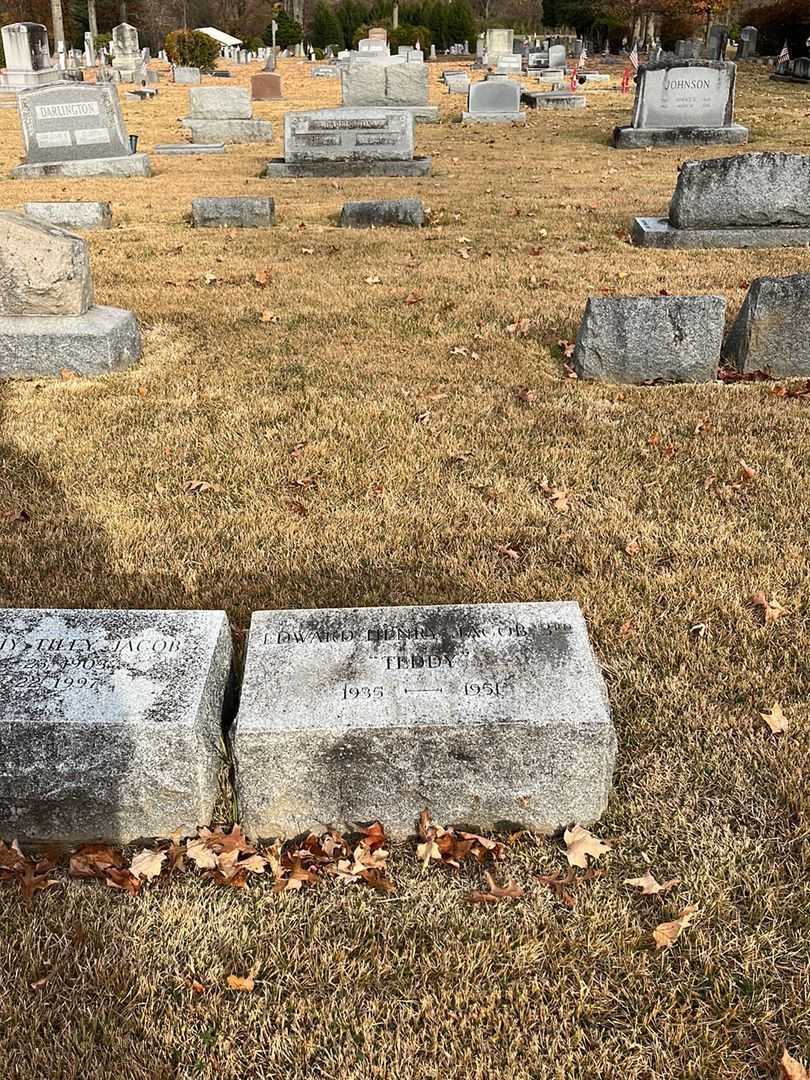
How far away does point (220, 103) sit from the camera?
72.0 feet

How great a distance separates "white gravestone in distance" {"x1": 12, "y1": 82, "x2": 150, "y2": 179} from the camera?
15398 mm

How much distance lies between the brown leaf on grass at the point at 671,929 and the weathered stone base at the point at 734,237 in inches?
360

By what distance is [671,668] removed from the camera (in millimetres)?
3385

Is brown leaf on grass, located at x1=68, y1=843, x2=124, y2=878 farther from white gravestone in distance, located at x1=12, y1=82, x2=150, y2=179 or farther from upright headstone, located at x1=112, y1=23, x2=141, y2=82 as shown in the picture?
upright headstone, located at x1=112, y1=23, x2=141, y2=82

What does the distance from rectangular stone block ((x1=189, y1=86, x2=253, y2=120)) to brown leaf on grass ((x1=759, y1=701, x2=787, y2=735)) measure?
74.5 ft

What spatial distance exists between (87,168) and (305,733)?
644 inches

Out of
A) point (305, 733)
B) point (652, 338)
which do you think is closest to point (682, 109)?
point (652, 338)

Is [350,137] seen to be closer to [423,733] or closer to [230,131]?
[230,131]

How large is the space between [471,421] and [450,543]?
1.60 meters

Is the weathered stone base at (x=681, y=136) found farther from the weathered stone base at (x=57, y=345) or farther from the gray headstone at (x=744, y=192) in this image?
the weathered stone base at (x=57, y=345)

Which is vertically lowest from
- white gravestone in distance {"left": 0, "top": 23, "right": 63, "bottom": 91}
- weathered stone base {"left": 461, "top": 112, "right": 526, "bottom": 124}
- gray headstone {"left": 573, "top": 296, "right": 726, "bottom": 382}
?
gray headstone {"left": 573, "top": 296, "right": 726, "bottom": 382}

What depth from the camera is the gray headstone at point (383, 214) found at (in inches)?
447

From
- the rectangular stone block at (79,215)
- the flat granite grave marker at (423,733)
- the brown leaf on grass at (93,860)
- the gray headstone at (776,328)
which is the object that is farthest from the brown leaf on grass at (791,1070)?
the rectangular stone block at (79,215)

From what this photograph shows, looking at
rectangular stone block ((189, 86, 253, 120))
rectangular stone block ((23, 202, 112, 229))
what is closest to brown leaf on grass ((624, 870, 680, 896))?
rectangular stone block ((23, 202, 112, 229))
